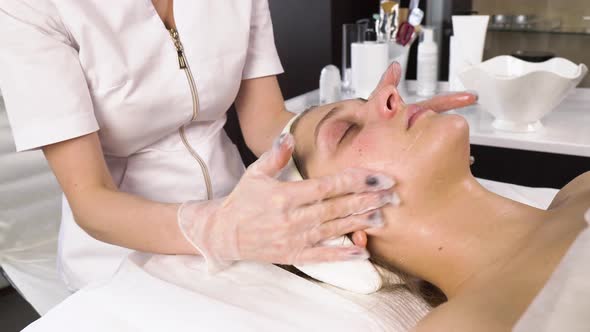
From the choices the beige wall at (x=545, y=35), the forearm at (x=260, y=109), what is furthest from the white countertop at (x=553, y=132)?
the forearm at (x=260, y=109)

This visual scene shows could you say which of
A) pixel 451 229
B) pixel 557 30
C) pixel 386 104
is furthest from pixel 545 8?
pixel 451 229

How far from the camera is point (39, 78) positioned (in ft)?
3.43

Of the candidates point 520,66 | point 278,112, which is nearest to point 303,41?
point 520,66

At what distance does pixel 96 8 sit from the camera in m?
1.14

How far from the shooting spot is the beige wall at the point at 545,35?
249 centimetres

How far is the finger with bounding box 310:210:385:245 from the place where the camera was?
96 centimetres

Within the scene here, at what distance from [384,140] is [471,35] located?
127cm

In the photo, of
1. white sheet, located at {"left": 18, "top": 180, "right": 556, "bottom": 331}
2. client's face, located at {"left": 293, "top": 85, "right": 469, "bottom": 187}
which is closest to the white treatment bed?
white sheet, located at {"left": 18, "top": 180, "right": 556, "bottom": 331}

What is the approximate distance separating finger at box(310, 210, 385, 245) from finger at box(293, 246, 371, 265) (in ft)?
0.06

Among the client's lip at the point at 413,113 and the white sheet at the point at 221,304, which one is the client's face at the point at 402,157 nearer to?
the client's lip at the point at 413,113

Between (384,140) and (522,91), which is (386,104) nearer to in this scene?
(384,140)

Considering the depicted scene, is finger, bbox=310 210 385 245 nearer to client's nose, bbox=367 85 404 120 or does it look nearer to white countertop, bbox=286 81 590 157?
client's nose, bbox=367 85 404 120

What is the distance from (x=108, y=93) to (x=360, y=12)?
1789mm

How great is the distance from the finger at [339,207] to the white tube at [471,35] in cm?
133
